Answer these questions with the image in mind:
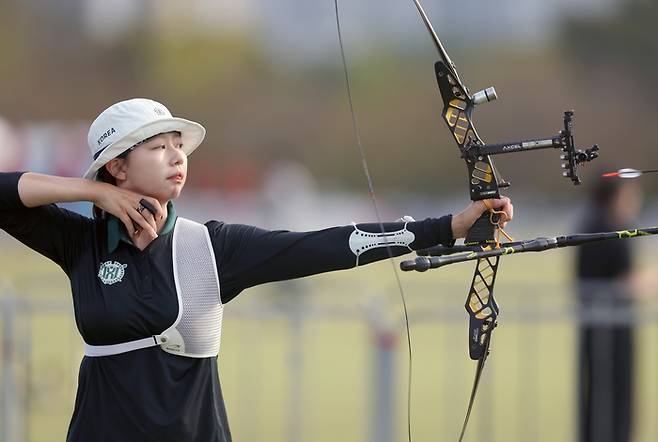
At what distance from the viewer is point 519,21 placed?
62219 millimetres

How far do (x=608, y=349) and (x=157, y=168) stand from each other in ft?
13.2

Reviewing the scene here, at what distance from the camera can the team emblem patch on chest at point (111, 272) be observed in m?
3.31

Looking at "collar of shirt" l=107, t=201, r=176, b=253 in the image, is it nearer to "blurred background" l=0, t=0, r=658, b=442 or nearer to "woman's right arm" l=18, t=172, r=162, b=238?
"woman's right arm" l=18, t=172, r=162, b=238

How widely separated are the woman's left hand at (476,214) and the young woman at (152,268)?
148mm

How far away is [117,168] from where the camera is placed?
338 centimetres

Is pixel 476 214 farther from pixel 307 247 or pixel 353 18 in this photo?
pixel 353 18

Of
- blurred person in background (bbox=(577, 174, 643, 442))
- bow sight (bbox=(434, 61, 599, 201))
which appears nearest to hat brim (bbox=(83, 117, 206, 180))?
bow sight (bbox=(434, 61, 599, 201))

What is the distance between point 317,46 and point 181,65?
21.6ft

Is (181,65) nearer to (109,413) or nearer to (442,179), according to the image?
(442,179)

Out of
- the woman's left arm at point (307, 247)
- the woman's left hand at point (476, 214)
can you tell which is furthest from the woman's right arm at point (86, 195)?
the woman's left hand at point (476, 214)

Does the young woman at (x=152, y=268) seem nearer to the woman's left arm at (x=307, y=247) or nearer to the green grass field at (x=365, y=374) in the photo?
the woman's left arm at (x=307, y=247)

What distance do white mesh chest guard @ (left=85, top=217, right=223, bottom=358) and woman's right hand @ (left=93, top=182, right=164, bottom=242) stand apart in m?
0.10

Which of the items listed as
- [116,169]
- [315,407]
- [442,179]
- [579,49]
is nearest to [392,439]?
[315,407]

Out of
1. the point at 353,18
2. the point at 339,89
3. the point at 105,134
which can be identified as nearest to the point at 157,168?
the point at 105,134
